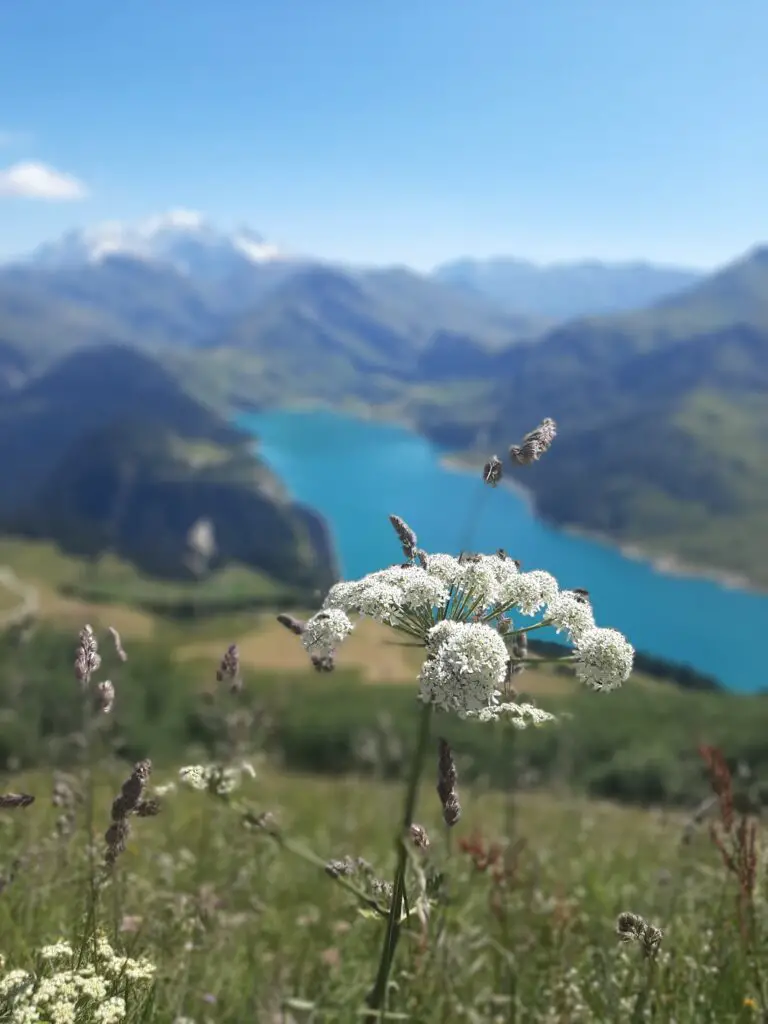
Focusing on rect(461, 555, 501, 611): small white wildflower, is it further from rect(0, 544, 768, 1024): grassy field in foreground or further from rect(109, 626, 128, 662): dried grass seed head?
rect(109, 626, 128, 662): dried grass seed head

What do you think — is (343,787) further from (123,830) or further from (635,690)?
(635,690)

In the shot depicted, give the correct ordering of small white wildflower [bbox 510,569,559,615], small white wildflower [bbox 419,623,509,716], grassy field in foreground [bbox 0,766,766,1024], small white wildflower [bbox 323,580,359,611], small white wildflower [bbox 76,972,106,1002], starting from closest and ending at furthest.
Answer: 1. small white wildflower [bbox 419,623,509,716]
2. small white wildflower [bbox 76,972,106,1002]
3. small white wildflower [bbox 323,580,359,611]
4. small white wildflower [bbox 510,569,559,615]
5. grassy field in foreground [bbox 0,766,766,1024]

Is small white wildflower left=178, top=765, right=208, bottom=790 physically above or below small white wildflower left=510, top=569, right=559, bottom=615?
below

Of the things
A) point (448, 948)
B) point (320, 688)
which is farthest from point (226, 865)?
point (320, 688)

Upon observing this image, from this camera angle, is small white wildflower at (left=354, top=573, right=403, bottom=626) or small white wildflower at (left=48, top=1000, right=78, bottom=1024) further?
small white wildflower at (left=354, top=573, right=403, bottom=626)

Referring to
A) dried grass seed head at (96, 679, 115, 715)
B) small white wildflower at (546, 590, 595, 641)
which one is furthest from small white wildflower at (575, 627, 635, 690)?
dried grass seed head at (96, 679, 115, 715)

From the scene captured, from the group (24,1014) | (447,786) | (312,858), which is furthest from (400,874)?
(24,1014)

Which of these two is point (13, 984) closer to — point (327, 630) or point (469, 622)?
point (327, 630)
